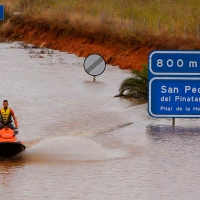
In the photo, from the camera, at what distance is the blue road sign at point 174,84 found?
22984 mm

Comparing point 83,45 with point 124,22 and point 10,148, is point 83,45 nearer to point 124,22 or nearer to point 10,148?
point 124,22

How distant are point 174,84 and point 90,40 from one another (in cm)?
2511

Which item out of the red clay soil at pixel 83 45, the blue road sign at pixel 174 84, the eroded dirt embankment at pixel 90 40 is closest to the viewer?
the blue road sign at pixel 174 84

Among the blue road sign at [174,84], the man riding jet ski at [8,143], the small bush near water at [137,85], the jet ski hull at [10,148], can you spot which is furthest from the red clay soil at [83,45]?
the jet ski hull at [10,148]

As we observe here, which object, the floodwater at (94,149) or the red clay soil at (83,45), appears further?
the red clay soil at (83,45)

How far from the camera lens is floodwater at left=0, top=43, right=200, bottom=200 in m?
16.0

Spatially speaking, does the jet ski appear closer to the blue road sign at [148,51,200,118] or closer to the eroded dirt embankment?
the blue road sign at [148,51,200,118]

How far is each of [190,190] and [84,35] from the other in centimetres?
3372

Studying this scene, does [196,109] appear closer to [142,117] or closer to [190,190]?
[142,117]

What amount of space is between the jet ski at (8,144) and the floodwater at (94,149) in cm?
19

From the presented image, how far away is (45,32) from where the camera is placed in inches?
2184

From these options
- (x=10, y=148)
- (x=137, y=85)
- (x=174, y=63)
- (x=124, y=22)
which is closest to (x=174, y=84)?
(x=174, y=63)

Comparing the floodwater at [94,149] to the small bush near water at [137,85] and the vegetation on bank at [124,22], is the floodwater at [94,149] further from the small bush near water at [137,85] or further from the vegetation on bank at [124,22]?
the vegetation on bank at [124,22]

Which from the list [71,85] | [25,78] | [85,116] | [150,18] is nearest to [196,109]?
[85,116]
